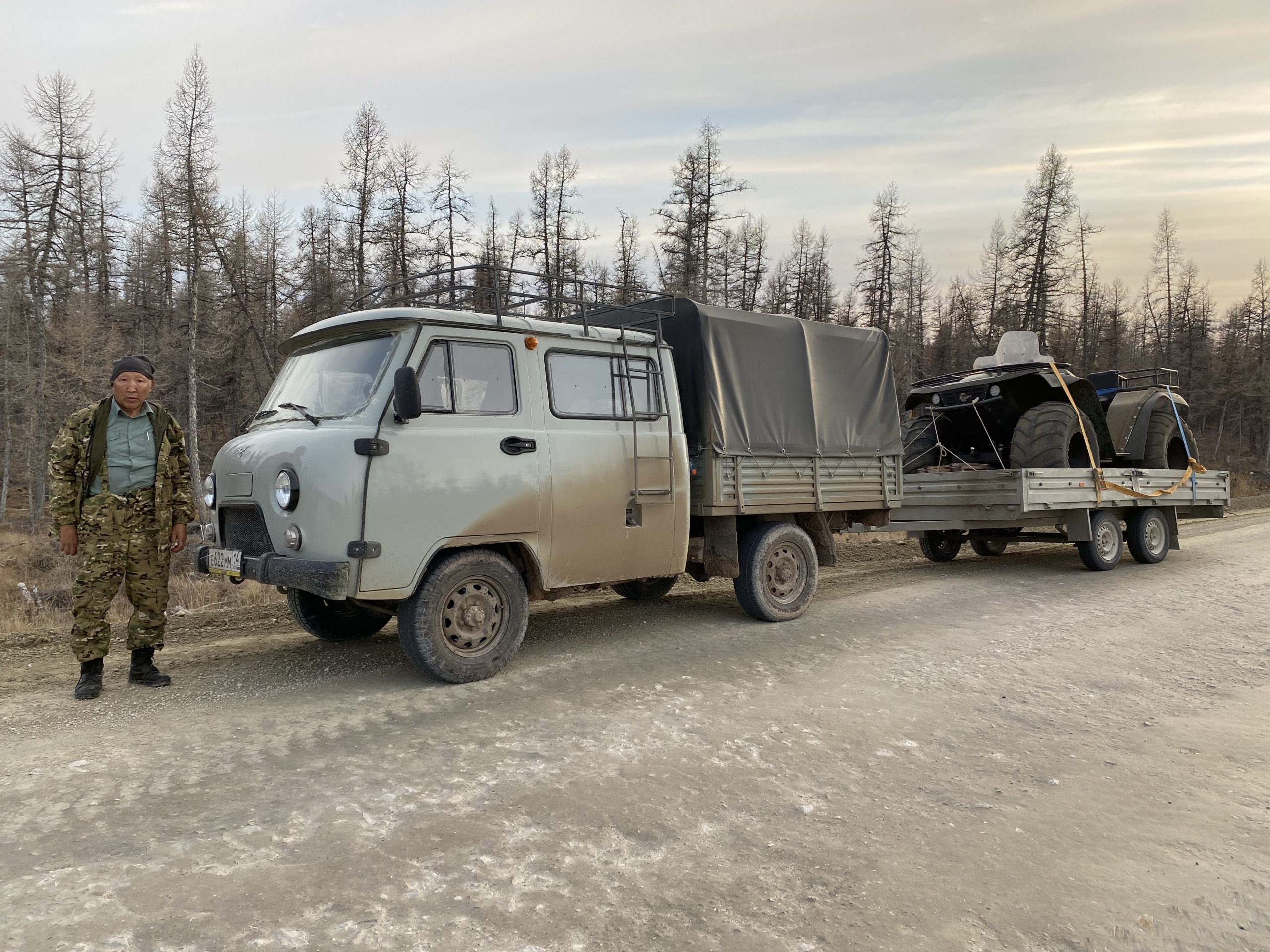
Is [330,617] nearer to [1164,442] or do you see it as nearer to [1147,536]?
[1147,536]

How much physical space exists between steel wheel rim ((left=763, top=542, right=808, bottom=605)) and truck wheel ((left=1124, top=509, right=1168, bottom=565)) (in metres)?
6.66

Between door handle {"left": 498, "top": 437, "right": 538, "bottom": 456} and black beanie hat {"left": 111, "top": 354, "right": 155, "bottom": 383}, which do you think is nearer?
black beanie hat {"left": 111, "top": 354, "right": 155, "bottom": 383}

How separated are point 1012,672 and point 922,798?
2.60 metres

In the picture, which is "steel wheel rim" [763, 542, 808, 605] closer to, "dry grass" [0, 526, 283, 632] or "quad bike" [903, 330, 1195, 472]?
"quad bike" [903, 330, 1195, 472]

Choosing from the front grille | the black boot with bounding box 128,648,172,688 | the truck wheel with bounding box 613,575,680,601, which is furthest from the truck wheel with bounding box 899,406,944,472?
the black boot with bounding box 128,648,172,688

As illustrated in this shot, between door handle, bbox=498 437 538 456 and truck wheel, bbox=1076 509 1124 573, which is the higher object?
door handle, bbox=498 437 538 456

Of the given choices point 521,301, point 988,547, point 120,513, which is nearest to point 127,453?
point 120,513

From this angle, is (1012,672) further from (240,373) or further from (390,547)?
(240,373)

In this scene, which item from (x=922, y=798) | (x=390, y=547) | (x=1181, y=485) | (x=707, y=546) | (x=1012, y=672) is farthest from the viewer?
(x=1181, y=485)

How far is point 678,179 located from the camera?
31125mm

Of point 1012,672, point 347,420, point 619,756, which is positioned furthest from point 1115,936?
point 347,420

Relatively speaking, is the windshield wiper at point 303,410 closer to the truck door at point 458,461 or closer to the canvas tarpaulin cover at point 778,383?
the truck door at point 458,461

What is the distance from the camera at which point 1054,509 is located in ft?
32.7

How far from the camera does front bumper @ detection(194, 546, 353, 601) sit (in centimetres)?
477
